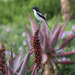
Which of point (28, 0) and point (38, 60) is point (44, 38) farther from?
point (28, 0)

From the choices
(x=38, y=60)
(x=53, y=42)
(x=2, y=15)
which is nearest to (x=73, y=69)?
(x=53, y=42)

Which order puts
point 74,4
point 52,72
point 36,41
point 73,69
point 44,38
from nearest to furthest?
1. point 36,41
2. point 52,72
3. point 44,38
4. point 73,69
5. point 74,4

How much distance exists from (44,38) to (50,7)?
8000 millimetres

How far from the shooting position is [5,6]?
1218 cm

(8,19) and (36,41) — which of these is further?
(8,19)

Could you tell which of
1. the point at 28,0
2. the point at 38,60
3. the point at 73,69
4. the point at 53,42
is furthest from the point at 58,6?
the point at 38,60

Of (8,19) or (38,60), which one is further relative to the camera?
(8,19)

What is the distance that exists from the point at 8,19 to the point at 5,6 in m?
0.73

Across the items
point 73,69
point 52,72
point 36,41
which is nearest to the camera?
point 36,41

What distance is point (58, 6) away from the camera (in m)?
10.6

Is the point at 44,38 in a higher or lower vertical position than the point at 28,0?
higher

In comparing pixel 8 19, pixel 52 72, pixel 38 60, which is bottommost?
pixel 8 19

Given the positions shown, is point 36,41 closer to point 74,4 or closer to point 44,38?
point 44,38

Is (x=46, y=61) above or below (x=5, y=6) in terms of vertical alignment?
above
